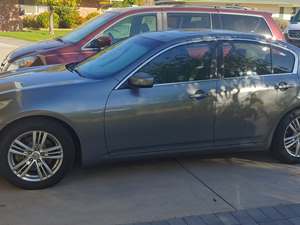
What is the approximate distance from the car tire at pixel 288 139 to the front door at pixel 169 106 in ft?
3.01

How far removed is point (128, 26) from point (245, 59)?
3.08m

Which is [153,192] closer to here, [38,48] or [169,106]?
[169,106]

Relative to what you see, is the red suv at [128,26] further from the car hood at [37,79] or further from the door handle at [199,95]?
the door handle at [199,95]

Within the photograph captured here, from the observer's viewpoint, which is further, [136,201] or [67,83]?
[67,83]

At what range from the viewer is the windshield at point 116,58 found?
5.08m

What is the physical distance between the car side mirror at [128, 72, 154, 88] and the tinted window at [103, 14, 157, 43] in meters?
3.08

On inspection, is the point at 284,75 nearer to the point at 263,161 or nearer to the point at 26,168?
the point at 263,161

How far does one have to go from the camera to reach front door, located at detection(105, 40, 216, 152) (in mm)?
4840

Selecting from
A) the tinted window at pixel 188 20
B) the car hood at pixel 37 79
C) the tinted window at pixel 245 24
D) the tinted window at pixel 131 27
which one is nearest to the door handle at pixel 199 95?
the car hood at pixel 37 79

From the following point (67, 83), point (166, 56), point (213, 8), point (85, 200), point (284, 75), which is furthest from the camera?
point (213, 8)

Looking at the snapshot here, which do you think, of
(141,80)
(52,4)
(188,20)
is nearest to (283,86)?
(141,80)

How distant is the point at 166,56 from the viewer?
16.8ft

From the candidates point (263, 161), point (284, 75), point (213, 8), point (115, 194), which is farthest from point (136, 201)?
point (213, 8)

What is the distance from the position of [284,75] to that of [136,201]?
239 centimetres
